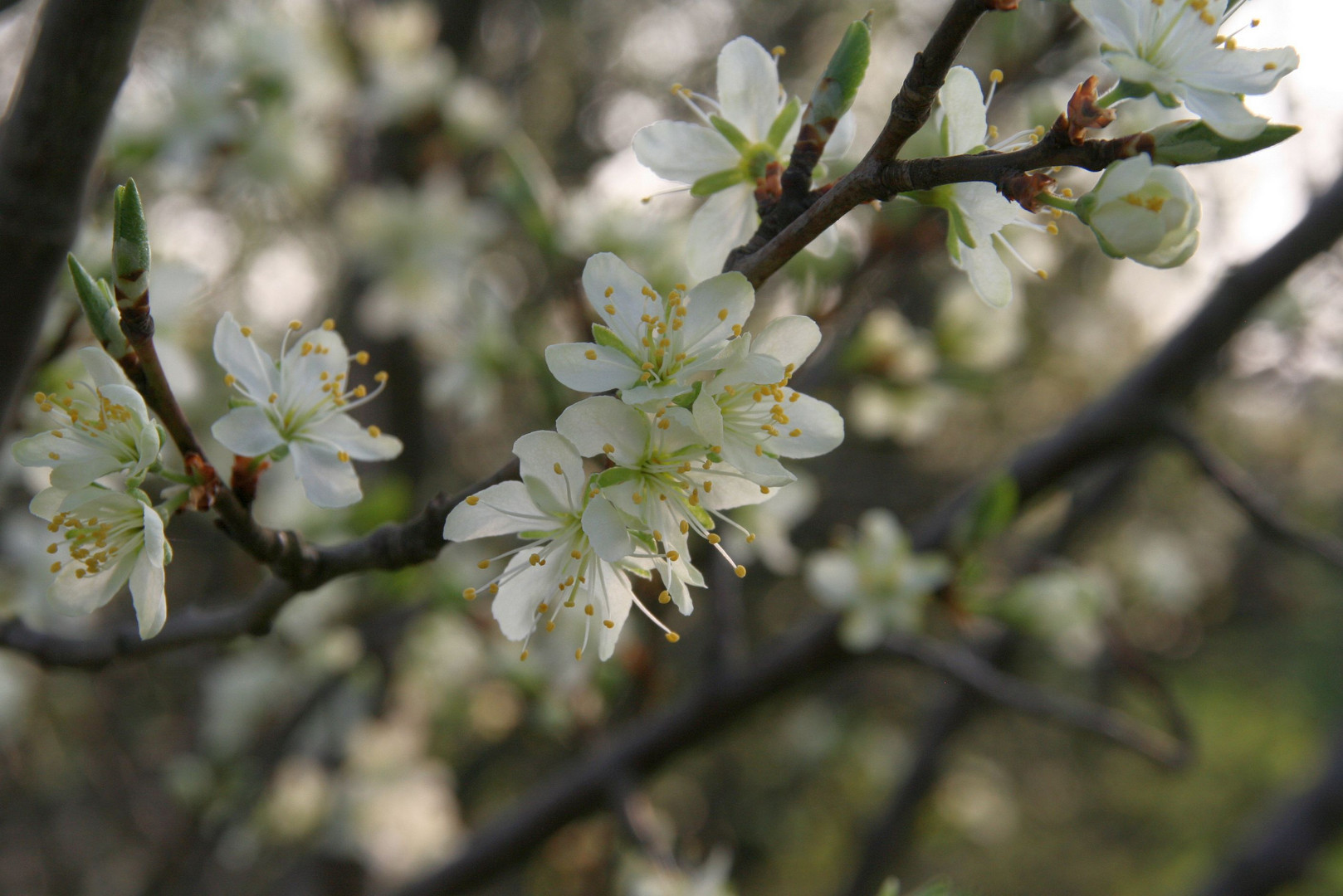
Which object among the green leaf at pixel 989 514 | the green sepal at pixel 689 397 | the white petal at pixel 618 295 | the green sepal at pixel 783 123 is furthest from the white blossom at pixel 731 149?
the green leaf at pixel 989 514

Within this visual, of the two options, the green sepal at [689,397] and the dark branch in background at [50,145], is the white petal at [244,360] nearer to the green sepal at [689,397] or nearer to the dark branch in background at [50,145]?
the dark branch in background at [50,145]

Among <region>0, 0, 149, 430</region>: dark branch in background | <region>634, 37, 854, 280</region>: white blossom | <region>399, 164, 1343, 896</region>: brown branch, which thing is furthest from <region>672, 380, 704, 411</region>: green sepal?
<region>399, 164, 1343, 896</region>: brown branch

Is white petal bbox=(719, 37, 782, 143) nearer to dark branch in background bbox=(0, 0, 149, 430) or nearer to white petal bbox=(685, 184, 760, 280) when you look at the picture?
white petal bbox=(685, 184, 760, 280)

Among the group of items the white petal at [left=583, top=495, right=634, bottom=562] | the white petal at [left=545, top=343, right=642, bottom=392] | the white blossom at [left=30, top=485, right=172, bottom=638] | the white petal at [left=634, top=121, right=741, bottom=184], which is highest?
the white petal at [left=634, top=121, right=741, bottom=184]

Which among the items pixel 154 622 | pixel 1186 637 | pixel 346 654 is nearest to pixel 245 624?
pixel 154 622

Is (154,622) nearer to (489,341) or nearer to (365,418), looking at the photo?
(489,341)

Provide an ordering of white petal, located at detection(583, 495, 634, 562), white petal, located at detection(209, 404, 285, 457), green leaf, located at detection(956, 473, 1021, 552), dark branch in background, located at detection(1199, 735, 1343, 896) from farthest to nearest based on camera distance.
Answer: dark branch in background, located at detection(1199, 735, 1343, 896)
green leaf, located at detection(956, 473, 1021, 552)
white petal, located at detection(209, 404, 285, 457)
white petal, located at detection(583, 495, 634, 562)

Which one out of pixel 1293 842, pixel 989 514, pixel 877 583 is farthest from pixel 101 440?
pixel 1293 842
